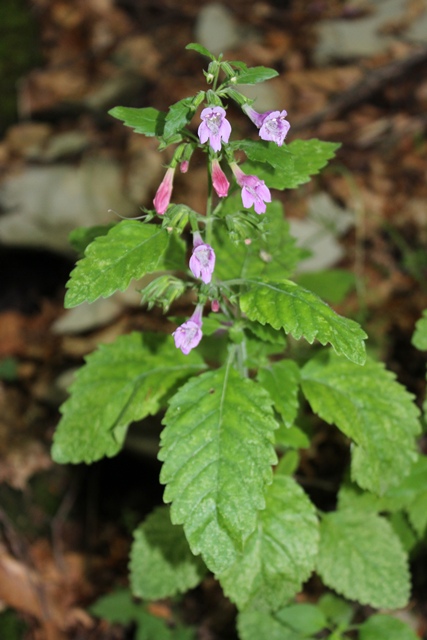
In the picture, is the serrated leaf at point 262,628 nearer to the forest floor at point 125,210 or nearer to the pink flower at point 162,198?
the forest floor at point 125,210

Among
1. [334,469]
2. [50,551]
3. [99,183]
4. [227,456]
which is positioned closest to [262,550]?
[227,456]

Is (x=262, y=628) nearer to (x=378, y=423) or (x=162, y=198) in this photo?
(x=378, y=423)

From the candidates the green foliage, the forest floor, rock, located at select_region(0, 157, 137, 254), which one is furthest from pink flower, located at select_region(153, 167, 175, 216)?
rock, located at select_region(0, 157, 137, 254)

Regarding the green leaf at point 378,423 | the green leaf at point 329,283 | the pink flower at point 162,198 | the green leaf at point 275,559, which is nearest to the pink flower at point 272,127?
the pink flower at point 162,198

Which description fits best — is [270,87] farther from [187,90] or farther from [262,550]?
[262,550]

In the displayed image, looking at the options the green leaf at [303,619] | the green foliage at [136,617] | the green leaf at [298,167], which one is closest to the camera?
the green leaf at [298,167]

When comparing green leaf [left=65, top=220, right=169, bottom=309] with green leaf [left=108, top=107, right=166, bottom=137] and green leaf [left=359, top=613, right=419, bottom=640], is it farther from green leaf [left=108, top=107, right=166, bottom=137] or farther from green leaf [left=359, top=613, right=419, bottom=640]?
green leaf [left=359, top=613, right=419, bottom=640]

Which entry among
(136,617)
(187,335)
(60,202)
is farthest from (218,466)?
(60,202)
